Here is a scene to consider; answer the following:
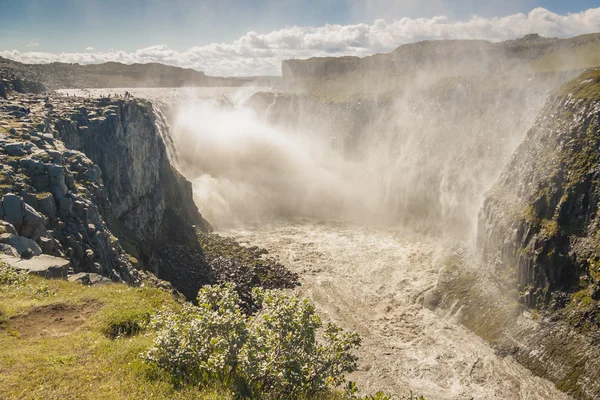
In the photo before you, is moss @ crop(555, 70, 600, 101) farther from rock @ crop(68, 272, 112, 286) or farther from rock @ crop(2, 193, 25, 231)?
rock @ crop(2, 193, 25, 231)

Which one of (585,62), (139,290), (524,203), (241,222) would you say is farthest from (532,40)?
(139,290)

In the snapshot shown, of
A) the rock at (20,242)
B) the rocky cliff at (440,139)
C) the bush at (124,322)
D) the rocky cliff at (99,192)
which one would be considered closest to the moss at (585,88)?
the rocky cliff at (440,139)

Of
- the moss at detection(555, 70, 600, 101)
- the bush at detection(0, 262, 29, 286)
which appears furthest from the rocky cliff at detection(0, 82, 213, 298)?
the moss at detection(555, 70, 600, 101)

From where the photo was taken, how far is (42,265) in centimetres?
2122

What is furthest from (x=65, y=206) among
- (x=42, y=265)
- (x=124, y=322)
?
(x=124, y=322)

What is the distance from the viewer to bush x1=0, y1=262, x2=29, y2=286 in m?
18.8

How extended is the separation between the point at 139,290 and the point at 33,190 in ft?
43.4

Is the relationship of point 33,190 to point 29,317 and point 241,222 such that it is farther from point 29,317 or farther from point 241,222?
point 241,222

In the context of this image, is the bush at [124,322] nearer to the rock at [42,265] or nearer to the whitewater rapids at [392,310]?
the rock at [42,265]

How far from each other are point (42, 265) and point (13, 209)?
5481mm

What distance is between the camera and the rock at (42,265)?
20.3 metres

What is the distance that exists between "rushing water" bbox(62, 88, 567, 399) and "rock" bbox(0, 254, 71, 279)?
2485 cm

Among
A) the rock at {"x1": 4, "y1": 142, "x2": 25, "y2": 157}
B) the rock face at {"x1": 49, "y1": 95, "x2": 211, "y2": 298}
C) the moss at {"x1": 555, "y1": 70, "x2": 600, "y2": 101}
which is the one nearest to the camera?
the rock at {"x1": 4, "y1": 142, "x2": 25, "y2": 157}

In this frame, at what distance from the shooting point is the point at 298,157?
3858 inches
